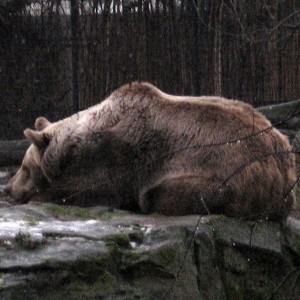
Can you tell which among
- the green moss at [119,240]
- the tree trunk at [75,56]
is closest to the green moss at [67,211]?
the green moss at [119,240]

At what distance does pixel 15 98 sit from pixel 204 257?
22.1ft

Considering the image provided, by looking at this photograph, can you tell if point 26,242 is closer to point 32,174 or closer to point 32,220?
point 32,220

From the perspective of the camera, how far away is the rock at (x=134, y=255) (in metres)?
5.12

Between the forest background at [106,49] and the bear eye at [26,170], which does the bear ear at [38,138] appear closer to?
the bear eye at [26,170]

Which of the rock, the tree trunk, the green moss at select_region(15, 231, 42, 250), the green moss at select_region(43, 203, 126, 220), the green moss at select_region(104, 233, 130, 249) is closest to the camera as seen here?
the rock

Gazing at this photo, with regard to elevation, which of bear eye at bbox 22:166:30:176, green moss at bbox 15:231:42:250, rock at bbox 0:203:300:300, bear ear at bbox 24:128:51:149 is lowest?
rock at bbox 0:203:300:300

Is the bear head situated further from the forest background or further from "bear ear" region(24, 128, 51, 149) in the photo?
the forest background

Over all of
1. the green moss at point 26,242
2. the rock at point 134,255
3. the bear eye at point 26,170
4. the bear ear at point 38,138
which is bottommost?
the rock at point 134,255

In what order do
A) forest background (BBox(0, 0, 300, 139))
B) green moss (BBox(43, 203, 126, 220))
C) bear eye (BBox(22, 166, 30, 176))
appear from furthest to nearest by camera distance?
forest background (BBox(0, 0, 300, 139))
bear eye (BBox(22, 166, 30, 176))
green moss (BBox(43, 203, 126, 220))

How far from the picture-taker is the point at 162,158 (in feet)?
21.2

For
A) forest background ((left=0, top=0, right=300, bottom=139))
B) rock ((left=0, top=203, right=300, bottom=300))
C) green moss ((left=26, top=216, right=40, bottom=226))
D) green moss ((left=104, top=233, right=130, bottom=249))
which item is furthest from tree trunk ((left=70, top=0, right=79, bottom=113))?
green moss ((left=104, top=233, right=130, bottom=249))

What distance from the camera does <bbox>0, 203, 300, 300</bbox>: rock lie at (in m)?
5.12

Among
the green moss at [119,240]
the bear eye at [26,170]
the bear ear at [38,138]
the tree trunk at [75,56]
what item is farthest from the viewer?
the tree trunk at [75,56]

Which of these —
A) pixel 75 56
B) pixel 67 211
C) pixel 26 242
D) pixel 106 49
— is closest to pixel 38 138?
pixel 67 211
